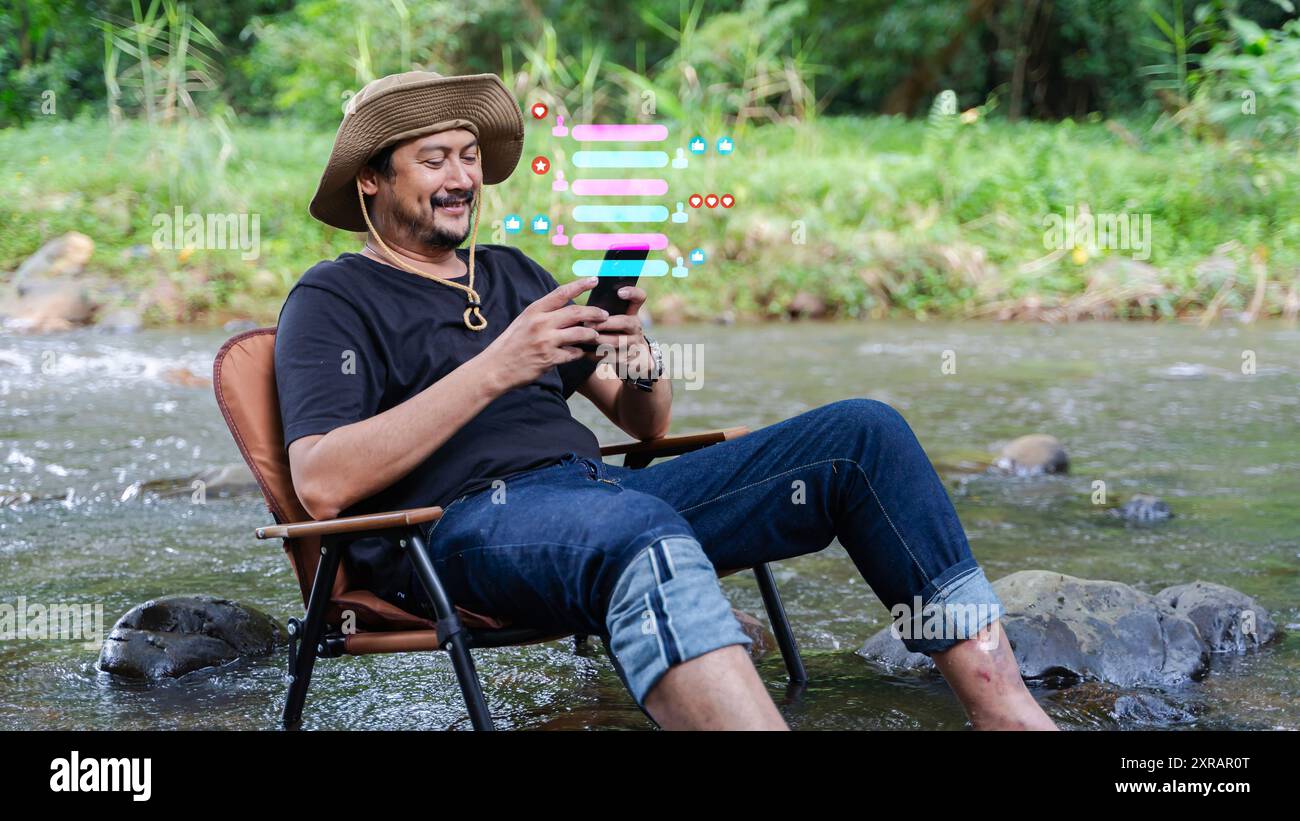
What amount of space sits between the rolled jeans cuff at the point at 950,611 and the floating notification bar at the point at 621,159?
37.5ft

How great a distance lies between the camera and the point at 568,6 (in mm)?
21844

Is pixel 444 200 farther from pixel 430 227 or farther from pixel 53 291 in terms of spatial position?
pixel 53 291

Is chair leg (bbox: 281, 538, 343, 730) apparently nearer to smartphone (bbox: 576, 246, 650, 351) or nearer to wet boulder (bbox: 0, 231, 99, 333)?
smartphone (bbox: 576, 246, 650, 351)

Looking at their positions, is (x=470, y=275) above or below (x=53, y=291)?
above

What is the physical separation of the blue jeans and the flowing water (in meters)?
0.49

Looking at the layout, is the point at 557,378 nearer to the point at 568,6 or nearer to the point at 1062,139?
the point at 1062,139

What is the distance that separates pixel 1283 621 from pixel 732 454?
5.75ft

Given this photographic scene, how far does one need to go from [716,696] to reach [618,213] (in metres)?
10.8

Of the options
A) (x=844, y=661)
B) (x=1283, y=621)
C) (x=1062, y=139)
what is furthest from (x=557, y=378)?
(x=1062, y=139)

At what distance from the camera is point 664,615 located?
206cm

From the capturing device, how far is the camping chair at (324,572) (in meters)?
2.29

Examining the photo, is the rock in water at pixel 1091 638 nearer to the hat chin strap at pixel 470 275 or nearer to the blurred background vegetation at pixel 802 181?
the hat chin strap at pixel 470 275

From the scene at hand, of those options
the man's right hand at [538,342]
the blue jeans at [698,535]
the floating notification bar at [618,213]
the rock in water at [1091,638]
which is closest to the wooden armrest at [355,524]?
the blue jeans at [698,535]

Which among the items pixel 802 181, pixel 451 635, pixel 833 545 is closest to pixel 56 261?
pixel 802 181
